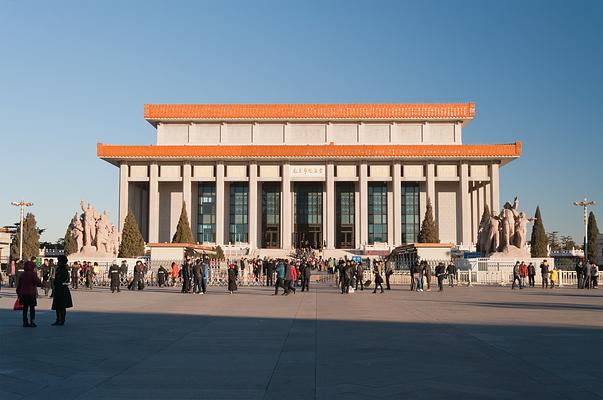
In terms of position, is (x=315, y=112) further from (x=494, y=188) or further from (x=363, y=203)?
(x=494, y=188)

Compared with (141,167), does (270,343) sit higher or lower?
lower

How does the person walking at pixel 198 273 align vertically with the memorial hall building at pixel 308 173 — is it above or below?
below

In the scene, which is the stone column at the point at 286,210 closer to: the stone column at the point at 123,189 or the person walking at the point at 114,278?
the stone column at the point at 123,189

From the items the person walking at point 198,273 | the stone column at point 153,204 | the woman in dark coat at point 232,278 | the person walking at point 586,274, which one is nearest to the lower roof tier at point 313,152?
the stone column at point 153,204

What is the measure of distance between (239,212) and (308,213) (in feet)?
29.4

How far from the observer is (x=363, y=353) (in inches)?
421

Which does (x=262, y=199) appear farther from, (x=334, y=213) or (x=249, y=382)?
(x=249, y=382)

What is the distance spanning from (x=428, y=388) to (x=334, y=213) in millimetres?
78788

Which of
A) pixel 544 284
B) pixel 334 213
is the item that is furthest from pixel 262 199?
pixel 544 284

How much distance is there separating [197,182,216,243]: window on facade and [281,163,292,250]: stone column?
9413mm

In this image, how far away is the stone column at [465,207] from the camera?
85250mm

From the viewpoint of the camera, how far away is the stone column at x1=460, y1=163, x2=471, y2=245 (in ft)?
280

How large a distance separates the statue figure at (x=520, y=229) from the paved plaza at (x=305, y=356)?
26.1 m

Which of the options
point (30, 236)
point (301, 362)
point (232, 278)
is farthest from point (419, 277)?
point (30, 236)
